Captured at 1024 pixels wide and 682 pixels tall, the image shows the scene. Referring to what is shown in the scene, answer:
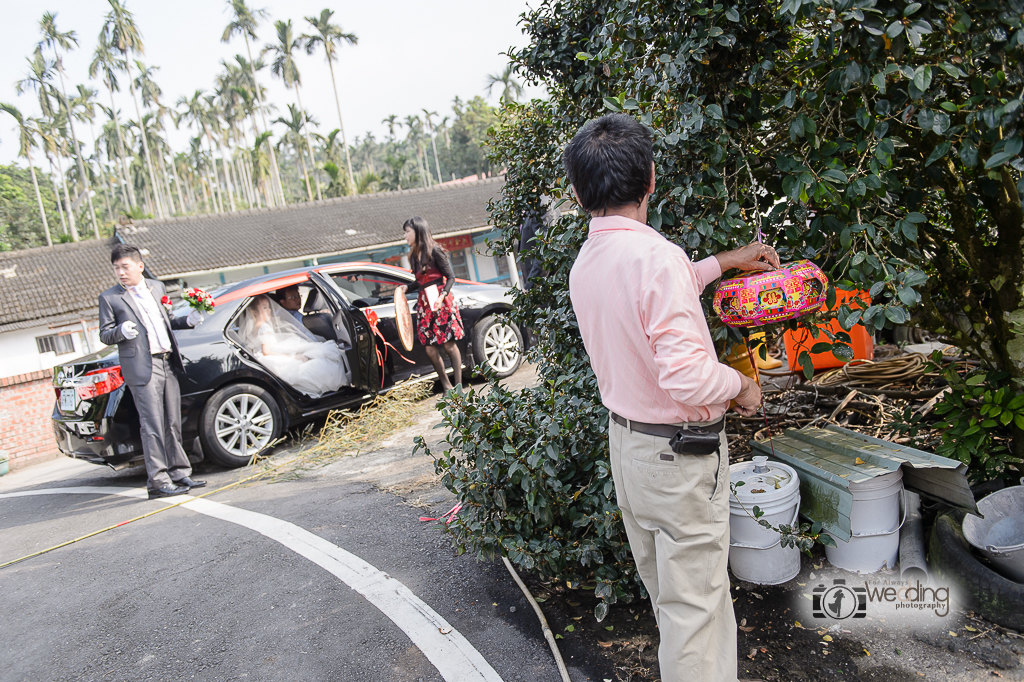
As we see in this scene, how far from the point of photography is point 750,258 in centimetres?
219

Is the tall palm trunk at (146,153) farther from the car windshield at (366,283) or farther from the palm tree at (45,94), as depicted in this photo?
the car windshield at (366,283)

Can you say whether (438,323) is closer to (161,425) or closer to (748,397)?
(161,425)

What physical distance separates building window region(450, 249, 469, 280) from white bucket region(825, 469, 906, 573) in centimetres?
2023

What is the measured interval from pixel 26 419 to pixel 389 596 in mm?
10180

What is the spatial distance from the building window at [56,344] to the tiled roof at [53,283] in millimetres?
562

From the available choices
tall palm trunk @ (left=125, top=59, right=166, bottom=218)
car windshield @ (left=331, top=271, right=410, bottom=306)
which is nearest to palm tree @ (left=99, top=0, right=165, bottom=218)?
tall palm trunk @ (left=125, top=59, right=166, bottom=218)

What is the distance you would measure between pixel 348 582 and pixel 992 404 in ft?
10.3

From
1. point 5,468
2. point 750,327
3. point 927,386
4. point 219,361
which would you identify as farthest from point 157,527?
point 5,468

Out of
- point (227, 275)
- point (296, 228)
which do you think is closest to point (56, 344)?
point (227, 275)

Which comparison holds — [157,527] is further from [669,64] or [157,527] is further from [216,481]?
[669,64]

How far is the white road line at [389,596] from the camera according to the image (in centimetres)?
252

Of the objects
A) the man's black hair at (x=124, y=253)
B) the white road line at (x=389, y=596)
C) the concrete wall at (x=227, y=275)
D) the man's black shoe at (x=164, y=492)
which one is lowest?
the white road line at (x=389, y=596)

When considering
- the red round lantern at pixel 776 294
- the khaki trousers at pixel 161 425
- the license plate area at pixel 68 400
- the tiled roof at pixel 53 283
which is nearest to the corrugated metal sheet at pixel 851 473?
the red round lantern at pixel 776 294

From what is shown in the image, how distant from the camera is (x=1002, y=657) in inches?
87.3
